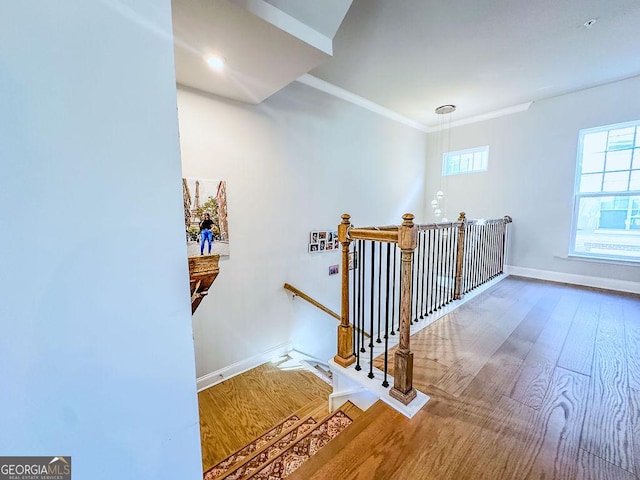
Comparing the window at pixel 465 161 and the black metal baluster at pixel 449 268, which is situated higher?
the window at pixel 465 161

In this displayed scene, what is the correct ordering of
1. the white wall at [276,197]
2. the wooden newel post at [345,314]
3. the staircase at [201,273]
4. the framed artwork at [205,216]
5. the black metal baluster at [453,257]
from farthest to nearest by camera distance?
the black metal baluster at [453,257] → the white wall at [276,197] → the framed artwork at [205,216] → the wooden newel post at [345,314] → the staircase at [201,273]

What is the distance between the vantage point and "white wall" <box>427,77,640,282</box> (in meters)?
3.48

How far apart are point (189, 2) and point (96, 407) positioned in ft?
6.37

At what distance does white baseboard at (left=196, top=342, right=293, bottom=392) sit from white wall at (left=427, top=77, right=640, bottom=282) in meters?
3.97

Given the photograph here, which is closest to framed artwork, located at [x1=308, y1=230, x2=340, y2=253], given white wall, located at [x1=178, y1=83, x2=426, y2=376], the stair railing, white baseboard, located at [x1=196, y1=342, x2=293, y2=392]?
white wall, located at [x1=178, y1=83, x2=426, y2=376]

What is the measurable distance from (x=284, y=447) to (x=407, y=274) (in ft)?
4.62

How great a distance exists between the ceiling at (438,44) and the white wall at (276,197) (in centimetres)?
32

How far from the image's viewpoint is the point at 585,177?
368 cm

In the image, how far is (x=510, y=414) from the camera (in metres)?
1.46

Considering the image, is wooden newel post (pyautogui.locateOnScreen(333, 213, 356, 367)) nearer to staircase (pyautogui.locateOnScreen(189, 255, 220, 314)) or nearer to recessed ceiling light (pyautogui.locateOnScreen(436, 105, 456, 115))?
staircase (pyautogui.locateOnScreen(189, 255, 220, 314))

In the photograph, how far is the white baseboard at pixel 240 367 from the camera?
271 centimetres

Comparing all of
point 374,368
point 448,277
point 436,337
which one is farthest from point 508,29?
point 374,368

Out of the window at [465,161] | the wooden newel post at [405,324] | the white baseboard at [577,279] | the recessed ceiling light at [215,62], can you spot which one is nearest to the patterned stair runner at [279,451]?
the wooden newel post at [405,324]

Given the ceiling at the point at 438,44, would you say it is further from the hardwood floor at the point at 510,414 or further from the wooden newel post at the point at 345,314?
the hardwood floor at the point at 510,414
